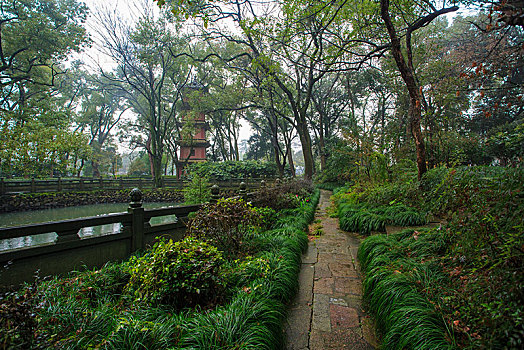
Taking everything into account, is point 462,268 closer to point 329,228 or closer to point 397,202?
point 397,202

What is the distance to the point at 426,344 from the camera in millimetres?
1589

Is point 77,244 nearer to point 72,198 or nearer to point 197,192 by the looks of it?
point 197,192

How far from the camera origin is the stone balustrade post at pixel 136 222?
3.86 m

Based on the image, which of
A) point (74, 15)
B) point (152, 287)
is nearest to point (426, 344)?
point (152, 287)

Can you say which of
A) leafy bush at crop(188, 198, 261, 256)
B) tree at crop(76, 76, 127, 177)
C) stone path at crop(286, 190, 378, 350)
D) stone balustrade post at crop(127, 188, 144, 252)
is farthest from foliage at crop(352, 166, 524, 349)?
tree at crop(76, 76, 127, 177)

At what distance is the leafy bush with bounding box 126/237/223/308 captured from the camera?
7.24 ft

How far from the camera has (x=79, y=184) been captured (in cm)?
1678

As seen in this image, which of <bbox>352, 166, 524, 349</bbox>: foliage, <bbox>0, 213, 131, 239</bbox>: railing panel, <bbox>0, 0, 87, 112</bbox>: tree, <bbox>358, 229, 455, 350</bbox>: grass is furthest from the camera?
<bbox>0, 0, 87, 112</bbox>: tree

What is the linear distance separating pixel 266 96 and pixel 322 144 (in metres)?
8.56

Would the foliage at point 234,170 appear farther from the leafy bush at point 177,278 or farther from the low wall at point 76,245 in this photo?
the leafy bush at point 177,278

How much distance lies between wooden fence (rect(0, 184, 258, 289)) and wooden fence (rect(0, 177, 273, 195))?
12.2m

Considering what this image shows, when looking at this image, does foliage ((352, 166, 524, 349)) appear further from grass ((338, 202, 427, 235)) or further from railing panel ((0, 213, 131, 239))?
railing panel ((0, 213, 131, 239))

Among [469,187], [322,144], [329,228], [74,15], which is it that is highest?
[74,15]

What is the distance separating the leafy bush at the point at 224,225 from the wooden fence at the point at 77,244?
853mm
